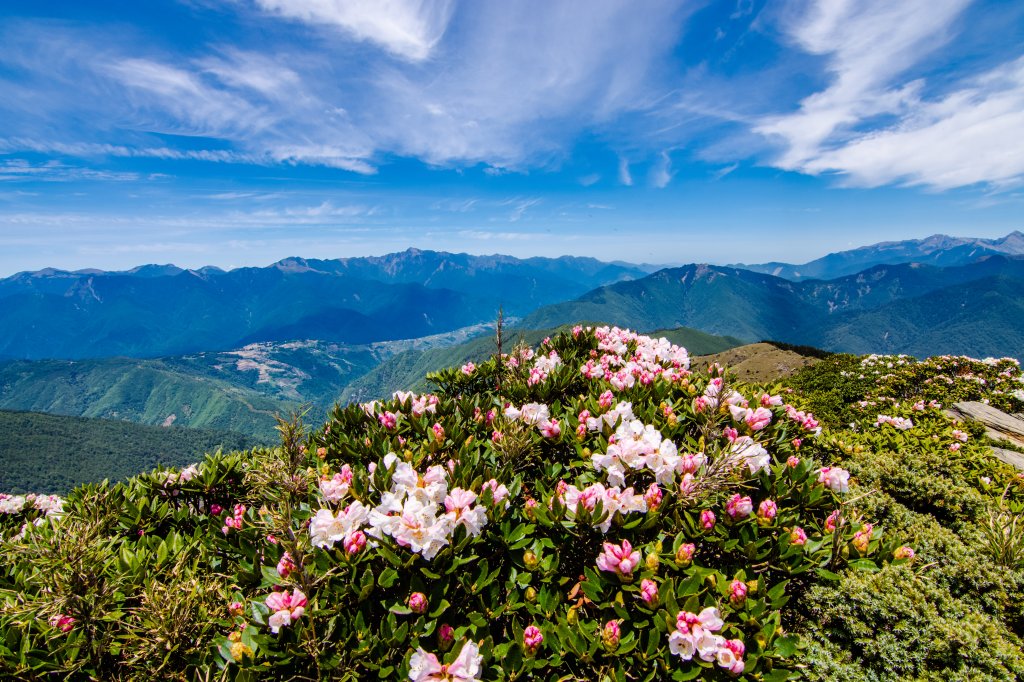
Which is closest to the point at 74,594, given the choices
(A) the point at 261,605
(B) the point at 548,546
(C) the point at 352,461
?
(A) the point at 261,605

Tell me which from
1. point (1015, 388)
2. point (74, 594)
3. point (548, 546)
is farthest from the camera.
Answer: point (1015, 388)

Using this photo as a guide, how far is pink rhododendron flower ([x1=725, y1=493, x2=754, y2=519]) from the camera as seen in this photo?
3389mm

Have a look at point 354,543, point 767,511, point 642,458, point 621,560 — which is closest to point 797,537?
point 767,511

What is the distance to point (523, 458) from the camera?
4.43m

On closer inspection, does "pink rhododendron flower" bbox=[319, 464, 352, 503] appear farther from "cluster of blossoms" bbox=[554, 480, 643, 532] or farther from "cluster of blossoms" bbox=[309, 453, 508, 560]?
"cluster of blossoms" bbox=[554, 480, 643, 532]

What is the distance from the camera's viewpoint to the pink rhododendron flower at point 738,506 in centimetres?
339

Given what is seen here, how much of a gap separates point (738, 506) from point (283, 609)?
11.0 ft

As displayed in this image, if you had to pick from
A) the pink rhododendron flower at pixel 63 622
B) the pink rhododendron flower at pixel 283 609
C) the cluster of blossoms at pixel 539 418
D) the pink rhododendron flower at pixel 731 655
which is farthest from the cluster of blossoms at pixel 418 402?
the pink rhododendron flower at pixel 731 655

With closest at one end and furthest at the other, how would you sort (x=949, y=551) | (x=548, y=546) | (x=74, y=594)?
(x=74, y=594) < (x=548, y=546) < (x=949, y=551)

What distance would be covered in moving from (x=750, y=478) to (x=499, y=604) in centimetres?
235

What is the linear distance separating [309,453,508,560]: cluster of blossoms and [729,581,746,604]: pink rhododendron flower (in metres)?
1.69

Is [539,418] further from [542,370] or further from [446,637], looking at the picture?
[446,637]

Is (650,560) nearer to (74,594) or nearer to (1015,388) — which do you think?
(74,594)

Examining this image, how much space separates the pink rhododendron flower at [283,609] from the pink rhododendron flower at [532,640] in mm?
1448
